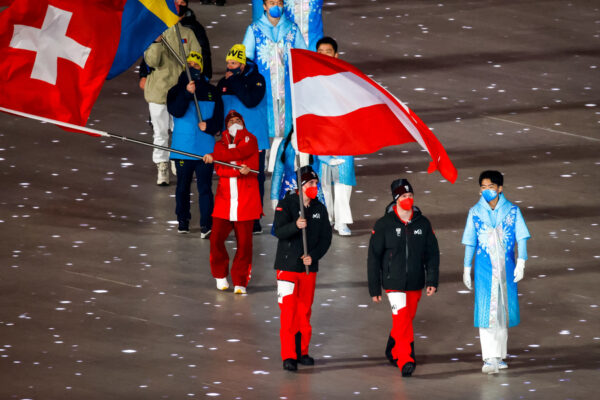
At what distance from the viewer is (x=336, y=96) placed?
41.3 feet

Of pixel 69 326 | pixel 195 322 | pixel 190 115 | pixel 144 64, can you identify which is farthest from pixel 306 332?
pixel 144 64

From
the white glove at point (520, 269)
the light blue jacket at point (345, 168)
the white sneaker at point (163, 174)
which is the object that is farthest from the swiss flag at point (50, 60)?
the white sneaker at point (163, 174)

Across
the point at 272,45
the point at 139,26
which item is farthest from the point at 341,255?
the point at 139,26

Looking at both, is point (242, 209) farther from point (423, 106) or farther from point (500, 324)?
point (423, 106)

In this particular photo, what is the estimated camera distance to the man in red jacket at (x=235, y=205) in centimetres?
1426

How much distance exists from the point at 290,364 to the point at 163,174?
548 centimetres

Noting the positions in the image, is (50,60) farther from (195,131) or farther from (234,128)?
(195,131)

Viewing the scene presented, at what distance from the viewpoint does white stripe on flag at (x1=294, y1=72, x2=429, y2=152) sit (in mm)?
12523

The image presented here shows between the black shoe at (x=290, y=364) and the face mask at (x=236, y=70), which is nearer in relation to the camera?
the black shoe at (x=290, y=364)

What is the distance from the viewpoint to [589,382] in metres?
12.2

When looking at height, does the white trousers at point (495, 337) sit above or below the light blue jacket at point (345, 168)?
below

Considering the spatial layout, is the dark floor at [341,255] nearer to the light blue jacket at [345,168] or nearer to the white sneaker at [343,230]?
the white sneaker at [343,230]

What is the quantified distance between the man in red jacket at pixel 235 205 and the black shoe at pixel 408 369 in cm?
240

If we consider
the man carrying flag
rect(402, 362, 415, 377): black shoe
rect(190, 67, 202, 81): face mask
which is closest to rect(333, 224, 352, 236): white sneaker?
rect(190, 67, 202, 81): face mask
